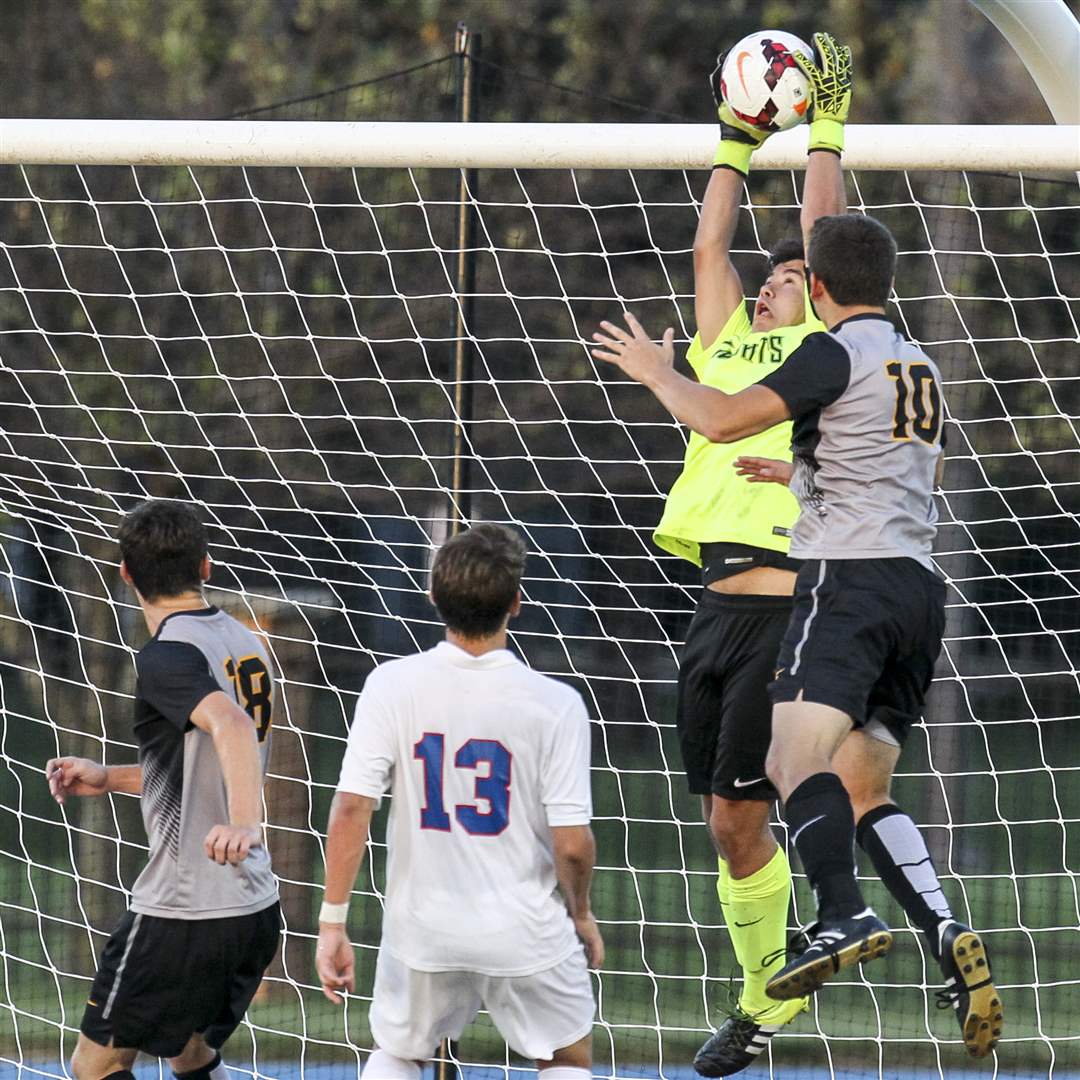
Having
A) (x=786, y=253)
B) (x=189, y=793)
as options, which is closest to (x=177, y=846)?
(x=189, y=793)

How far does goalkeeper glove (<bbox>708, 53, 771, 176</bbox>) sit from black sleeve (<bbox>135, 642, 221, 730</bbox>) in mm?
1990

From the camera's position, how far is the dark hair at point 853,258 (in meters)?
4.29

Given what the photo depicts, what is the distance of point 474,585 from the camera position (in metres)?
4.00

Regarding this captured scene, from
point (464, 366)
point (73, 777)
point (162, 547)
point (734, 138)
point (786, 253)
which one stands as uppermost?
point (464, 366)

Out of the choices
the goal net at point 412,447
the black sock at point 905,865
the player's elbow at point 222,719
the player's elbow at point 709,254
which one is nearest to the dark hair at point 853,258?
the player's elbow at point 709,254

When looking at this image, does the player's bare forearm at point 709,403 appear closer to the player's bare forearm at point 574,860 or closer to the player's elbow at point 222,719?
the player's bare forearm at point 574,860

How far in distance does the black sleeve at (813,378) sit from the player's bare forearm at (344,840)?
1.37 m

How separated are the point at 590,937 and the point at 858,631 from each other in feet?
3.19

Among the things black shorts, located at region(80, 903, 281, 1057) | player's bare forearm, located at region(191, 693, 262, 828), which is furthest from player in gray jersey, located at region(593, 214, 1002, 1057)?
black shorts, located at region(80, 903, 281, 1057)

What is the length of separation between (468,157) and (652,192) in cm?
555

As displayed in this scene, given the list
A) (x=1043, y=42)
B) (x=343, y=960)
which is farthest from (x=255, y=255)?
(x=343, y=960)

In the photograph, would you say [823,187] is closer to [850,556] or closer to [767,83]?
[767,83]

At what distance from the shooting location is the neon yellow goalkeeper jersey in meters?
4.96

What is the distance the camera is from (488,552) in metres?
4.03
